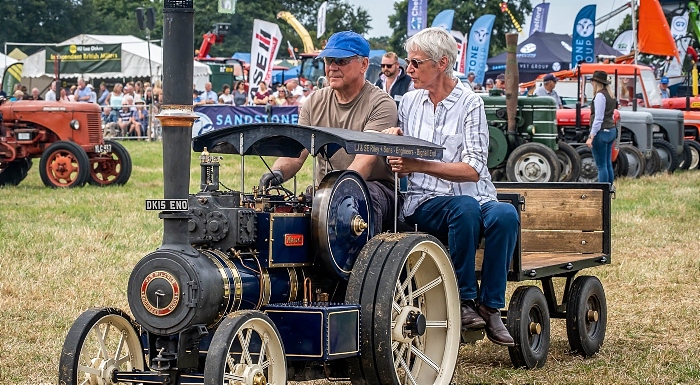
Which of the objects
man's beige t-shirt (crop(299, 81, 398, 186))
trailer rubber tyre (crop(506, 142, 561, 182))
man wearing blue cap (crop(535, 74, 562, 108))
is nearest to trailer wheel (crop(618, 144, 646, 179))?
man wearing blue cap (crop(535, 74, 562, 108))

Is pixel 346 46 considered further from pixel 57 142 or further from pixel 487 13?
pixel 487 13

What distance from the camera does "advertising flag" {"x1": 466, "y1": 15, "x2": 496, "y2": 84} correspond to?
3269 centimetres

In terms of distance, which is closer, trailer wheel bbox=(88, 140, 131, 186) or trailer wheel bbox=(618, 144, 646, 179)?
trailer wheel bbox=(88, 140, 131, 186)

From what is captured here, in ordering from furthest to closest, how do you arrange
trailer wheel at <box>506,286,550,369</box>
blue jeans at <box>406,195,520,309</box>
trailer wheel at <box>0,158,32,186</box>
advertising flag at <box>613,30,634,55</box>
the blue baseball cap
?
advertising flag at <box>613,30,634,55</box>
trailer wheel at <box>0,158,32,186</box>
trailer wheel at <box>506,286,550,369</box>
the blue baseball cap
blue jeans at <box>406,195,520,309</box>

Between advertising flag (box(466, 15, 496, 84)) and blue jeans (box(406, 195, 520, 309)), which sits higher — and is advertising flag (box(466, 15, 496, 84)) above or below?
above

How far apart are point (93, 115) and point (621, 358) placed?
1217 cm

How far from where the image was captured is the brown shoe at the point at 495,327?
562 cm

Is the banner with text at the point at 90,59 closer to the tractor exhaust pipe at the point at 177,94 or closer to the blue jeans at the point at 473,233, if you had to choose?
the blue jeans at the point at 473,233

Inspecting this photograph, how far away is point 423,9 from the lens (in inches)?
1330

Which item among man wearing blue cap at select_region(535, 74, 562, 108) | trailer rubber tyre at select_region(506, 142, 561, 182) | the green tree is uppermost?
the green tree

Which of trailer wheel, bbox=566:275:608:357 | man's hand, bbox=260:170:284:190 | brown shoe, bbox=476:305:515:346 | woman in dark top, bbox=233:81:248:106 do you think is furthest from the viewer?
woman in dark top, bbox=233:81:248:106

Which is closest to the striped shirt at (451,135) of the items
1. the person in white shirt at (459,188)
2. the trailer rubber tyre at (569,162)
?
the person in white shirt at (459,188)

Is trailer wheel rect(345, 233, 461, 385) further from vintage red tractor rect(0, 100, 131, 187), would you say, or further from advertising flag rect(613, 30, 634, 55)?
advertising flag rect(613, 30, 634, 55)

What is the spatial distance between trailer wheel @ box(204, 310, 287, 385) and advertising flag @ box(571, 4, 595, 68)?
2479cm
